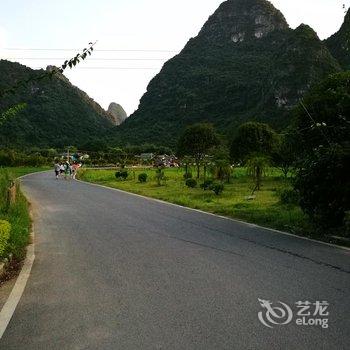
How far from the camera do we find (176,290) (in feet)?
20.9

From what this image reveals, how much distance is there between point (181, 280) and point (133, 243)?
3.53 metres

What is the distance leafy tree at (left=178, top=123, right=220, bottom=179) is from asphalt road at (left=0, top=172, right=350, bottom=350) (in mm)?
34679

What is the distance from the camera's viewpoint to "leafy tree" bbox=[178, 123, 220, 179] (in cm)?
4659

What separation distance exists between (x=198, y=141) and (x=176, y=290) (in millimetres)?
40521

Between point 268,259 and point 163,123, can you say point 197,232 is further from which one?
point 163,123

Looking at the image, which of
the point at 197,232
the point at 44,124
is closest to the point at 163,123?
the point at 44,124

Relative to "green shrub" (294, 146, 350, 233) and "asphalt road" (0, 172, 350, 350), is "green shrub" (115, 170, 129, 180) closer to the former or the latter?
"asphalt road" (0, 172, 350, 350)

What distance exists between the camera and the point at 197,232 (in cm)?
1190

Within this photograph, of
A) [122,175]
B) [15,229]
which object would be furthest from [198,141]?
[15,229]

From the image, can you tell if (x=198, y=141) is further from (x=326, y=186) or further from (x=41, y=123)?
(x=41, y=123)

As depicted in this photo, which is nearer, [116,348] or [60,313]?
[116,348]

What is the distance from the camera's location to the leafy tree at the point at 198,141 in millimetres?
46594

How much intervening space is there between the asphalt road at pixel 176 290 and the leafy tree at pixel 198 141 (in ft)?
114

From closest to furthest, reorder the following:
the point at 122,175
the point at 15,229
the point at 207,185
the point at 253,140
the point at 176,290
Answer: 1. the point at 176,290
2. the point at 15,229
3. the point at 207,185
4. the point at 253,140
5. the point at 122,175
